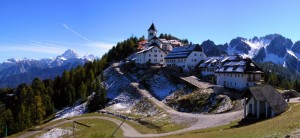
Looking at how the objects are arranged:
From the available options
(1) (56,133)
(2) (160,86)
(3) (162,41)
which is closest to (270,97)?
(1) (56,133)

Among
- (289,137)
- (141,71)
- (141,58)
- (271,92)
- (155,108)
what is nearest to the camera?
→ (289,137)

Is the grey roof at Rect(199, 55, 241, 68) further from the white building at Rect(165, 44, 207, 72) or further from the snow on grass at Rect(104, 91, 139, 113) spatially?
the snow on grass at Rect(104, 91, 139, 113)

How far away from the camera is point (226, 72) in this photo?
84562 mm

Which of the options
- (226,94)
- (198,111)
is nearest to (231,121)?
(198,111)

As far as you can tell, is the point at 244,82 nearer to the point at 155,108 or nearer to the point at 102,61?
the point at 155,108

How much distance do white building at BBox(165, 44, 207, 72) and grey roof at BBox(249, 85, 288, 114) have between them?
62367 mm

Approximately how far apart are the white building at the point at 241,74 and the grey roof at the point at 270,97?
2836 cm

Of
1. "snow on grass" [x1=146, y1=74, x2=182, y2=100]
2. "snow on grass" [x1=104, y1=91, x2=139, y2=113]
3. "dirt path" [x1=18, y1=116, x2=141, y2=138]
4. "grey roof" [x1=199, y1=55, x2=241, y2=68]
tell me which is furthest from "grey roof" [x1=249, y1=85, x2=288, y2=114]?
"grey roof" [x1=199, y1=55, x2=241, y2=68]

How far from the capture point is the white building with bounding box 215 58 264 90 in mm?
78938

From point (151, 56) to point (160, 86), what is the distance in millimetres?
29638

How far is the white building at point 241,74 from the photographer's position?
259 ft

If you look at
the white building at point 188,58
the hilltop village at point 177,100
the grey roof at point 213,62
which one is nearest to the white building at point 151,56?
the hilltop village at point 177,100

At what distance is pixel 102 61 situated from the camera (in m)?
144

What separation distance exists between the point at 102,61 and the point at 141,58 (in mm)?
25505
